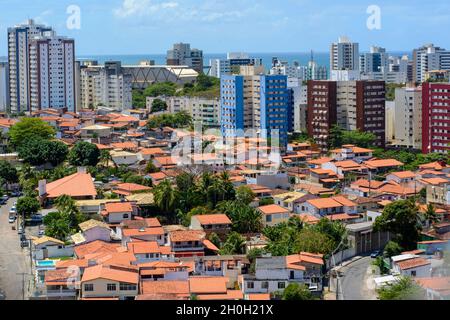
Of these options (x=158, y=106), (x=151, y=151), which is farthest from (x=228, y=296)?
(x=158, y=106)

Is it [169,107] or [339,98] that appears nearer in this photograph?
[339,98]

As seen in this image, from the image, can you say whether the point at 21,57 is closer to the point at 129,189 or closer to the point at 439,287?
the point at 129,189

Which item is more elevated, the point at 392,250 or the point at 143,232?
the point at 143,232

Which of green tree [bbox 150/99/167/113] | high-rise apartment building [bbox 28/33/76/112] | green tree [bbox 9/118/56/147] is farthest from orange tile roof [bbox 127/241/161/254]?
high-rise apartment building [bbox 28/33/76/112]

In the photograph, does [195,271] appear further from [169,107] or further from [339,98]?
[169,107]
